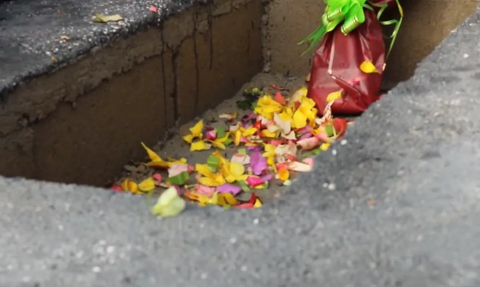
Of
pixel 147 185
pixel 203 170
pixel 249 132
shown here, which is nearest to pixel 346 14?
pixel 249 132

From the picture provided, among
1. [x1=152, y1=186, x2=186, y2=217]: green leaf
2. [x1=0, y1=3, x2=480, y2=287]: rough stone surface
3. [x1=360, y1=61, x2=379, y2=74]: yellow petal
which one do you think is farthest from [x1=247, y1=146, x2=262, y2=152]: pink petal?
[x1=152, y1=186, x2=186, y2=217]: green leaf

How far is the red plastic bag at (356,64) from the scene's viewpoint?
6.77 ft

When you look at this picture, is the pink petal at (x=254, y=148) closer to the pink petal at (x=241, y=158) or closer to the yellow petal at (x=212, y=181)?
the pink petal at (x=241, y=158)

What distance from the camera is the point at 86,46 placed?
155 cm

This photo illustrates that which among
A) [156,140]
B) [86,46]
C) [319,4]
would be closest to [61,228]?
[86,46]

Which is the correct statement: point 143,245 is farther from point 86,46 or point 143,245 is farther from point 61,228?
point 86,46

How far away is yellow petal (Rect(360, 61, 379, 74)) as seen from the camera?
6.72 ft

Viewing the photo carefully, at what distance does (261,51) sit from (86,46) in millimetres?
1135

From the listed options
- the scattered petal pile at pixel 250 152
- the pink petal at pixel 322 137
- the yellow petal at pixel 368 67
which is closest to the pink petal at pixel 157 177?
the scattered petal pile at pixel 250 152

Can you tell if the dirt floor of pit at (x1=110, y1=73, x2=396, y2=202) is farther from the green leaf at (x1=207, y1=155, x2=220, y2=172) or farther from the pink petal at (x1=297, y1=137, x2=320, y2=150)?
the pink petal at (x1=297, y1=137, x2=320, y2=150)

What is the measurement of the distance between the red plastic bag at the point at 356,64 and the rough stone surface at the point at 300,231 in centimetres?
106

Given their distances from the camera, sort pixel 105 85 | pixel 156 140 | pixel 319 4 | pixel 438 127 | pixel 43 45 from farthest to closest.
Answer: pixel 319 4, pixel 156 140, pixel 105 85, pixel 43 45, pixel 438 127

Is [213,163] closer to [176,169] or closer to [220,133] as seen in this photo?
[176,169]

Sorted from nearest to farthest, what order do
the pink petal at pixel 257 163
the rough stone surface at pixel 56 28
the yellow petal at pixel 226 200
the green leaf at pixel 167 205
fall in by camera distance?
the green leaf at pixel 167 205
the rough stone surface at pixel 56 28
the yellow petal at pixel 226 200
the pink petal at pixel 257 163
